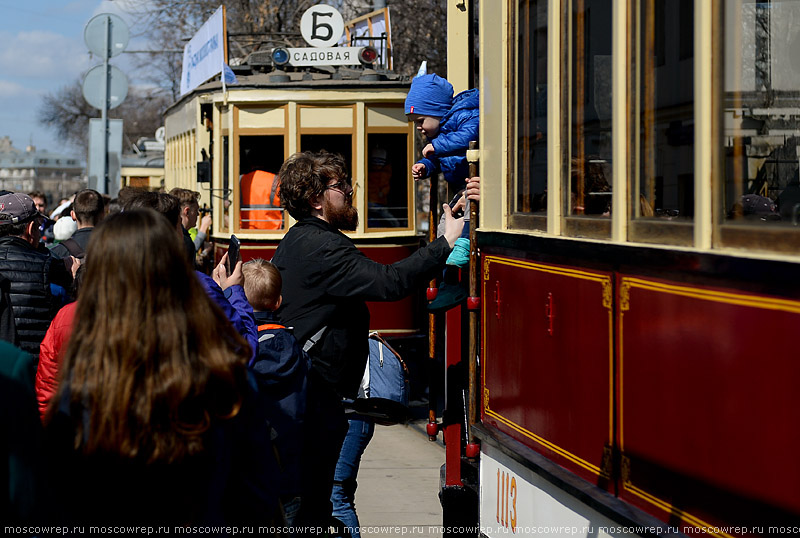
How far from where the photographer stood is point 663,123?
272 centimetres

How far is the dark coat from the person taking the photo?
4.70 m

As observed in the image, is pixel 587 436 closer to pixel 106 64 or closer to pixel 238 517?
pixel 238 517

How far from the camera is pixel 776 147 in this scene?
9.30 feet

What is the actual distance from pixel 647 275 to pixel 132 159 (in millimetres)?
27737

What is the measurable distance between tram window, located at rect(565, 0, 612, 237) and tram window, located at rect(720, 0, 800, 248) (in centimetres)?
41

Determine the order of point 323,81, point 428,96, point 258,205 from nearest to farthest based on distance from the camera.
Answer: point 428,96, point 323,81, point 258,205

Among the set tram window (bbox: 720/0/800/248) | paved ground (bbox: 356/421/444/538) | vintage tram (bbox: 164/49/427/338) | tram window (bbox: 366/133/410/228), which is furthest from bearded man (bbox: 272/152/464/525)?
tram window (bbox: 366/133/410/228)

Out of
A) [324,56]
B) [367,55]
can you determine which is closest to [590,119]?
[367,55]

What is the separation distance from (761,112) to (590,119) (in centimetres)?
53

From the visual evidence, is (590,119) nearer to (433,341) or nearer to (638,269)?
(638,269)

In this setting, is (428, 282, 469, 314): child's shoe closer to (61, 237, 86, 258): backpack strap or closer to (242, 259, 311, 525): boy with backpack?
(242, 259, 311, 525): boy with backpack

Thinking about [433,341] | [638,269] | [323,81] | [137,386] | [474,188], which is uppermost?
[323,81]

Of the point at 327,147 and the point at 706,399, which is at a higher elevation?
the point at 327,147

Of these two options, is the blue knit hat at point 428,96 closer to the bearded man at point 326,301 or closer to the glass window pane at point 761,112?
the bearded man at point 326,301
